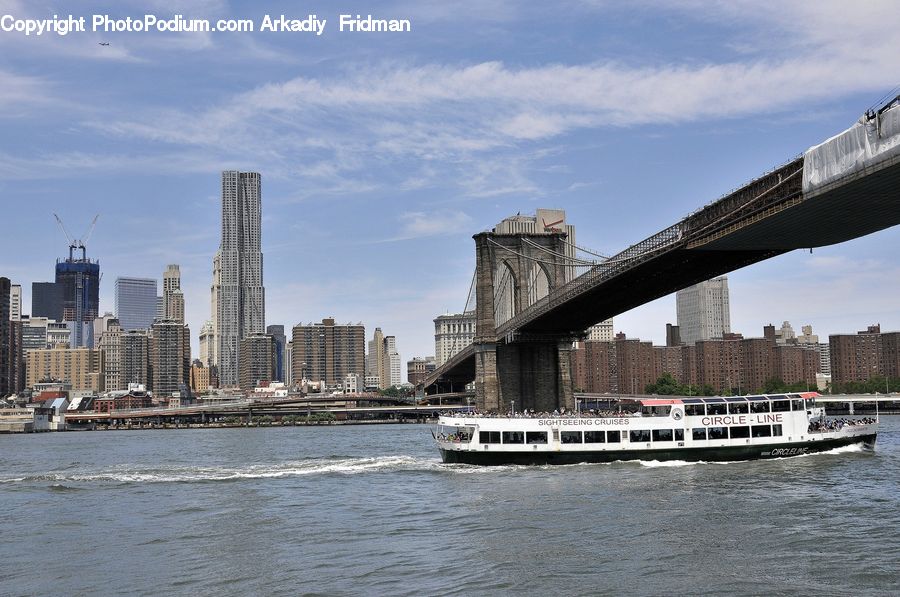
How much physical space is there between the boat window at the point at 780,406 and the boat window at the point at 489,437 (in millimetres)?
12623

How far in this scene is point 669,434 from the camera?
4378cm

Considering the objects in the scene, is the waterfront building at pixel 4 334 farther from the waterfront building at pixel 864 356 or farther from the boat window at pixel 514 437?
the boat window at pixel 514 437

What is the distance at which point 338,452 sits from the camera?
201 feet

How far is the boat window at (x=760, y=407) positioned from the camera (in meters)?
43.8

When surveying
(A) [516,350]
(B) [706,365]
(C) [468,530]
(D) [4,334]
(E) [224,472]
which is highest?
(D) [4,334]

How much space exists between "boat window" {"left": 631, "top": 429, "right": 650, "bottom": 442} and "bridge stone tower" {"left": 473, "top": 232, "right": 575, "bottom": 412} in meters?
24.2

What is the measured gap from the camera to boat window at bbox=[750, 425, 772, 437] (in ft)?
143

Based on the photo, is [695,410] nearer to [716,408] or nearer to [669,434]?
[716,408]

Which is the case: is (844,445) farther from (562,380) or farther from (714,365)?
(714,365)

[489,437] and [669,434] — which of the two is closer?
[669,434]

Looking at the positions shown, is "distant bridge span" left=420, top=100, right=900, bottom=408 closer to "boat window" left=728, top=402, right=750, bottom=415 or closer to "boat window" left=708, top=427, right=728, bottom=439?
"boat window" left=728, top=402, right=750, bottom=415

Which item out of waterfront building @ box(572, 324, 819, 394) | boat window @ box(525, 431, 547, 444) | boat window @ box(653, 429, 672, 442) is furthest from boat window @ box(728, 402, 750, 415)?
waterfront building @ box(572, 324, 819, 394)

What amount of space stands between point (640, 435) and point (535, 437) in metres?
4.77

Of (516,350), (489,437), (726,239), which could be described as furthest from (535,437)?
(516,350)
